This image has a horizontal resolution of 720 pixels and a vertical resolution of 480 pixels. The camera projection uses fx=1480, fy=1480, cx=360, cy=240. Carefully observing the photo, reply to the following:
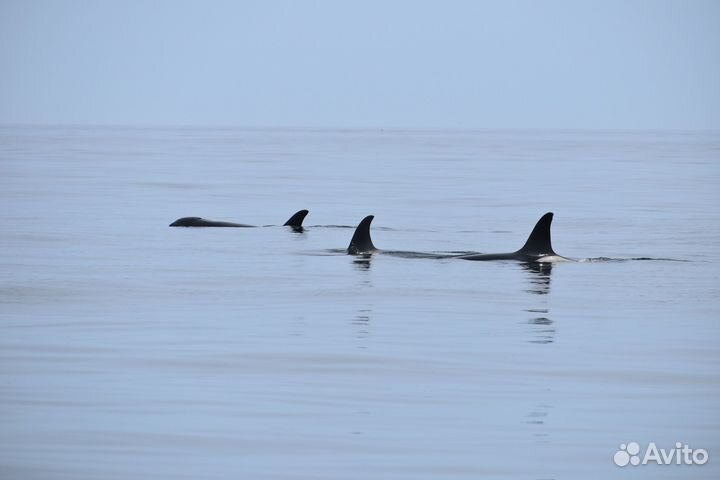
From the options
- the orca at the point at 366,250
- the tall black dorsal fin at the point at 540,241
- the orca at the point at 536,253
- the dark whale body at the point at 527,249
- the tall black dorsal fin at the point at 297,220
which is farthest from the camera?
the tall black dorsal fin at the point at 297,220

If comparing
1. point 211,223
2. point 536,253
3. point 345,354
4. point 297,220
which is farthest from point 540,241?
point 211,223

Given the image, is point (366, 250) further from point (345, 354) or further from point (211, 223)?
point (345, 354)

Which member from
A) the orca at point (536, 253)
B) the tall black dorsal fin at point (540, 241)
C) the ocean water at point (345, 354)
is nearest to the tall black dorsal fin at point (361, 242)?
the ocean water at point (345, 354)

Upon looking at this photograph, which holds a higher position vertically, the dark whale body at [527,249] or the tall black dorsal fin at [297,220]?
the tall black dorsal fin at [297,220]

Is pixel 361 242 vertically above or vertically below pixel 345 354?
above

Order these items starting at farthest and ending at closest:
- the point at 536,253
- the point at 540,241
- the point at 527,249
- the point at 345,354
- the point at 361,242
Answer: the point at 361,242 < the point at 527,249 < the point at 536,253 < the point at 540,241 < the point at 345,354

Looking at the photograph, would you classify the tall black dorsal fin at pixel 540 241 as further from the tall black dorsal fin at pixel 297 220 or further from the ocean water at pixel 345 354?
the tall black dorsal fin at pixel 297 220

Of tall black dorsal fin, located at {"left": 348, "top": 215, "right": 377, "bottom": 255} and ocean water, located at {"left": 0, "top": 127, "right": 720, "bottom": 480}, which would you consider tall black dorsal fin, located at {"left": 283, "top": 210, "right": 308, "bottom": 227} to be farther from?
tall black dorsal fin, located at {"left": 348, "top": 215, "right": 377, "bottom": 255}

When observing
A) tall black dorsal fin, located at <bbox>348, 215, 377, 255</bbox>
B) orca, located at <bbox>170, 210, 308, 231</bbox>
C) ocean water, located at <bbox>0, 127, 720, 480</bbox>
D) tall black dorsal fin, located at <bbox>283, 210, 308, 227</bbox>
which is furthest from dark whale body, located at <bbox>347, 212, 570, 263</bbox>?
orca, located at <bbox>170, 210, 308, 231</bbox>

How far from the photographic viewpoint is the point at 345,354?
41.0 feet

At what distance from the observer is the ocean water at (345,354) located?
8961 millimetres

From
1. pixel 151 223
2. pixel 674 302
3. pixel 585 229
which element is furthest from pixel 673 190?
pixel 674 302

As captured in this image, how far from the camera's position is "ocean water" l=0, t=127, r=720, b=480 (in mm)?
8961

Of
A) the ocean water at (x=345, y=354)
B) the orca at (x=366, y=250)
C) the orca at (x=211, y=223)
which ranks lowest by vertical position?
the ocean water at (x=345, y=354)
